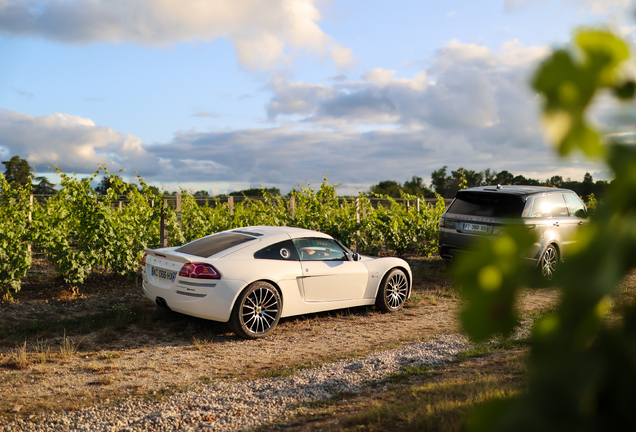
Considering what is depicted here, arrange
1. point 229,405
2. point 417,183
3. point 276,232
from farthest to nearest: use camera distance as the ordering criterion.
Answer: point 417,183 → point 276,232 → point 229,405

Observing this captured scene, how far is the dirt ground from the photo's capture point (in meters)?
5.01

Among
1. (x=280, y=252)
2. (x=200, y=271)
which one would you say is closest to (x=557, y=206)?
(x=280, y=252)

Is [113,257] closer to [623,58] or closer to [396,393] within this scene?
[396,393]

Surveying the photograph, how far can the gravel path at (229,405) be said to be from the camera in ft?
13.3

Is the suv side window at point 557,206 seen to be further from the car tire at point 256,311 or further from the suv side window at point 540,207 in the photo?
the car tire at point 256,311

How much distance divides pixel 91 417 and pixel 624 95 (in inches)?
185

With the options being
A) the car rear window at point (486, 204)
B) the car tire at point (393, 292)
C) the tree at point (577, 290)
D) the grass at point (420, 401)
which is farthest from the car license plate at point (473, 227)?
the tree at point (577, 290)

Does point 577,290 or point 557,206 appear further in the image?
point 557,206

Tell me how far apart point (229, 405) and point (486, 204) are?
324 inches

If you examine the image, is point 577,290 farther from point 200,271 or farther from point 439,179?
point 439,179

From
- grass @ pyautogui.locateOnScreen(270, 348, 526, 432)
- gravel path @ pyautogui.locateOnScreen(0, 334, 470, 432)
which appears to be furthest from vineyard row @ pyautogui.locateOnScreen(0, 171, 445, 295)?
grass @ pyautogui.locateOnScreen(270, 348, 526, 432)

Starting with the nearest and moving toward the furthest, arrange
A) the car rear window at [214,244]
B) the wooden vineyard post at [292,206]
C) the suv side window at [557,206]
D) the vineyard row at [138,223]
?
the car rear window at [214,244] → the vineyard row at [138,223] → the suv side window at [557,206] → the wooden vineyard post at [292,206]

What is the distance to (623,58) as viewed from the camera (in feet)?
1.76

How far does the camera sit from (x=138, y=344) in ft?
21.7
